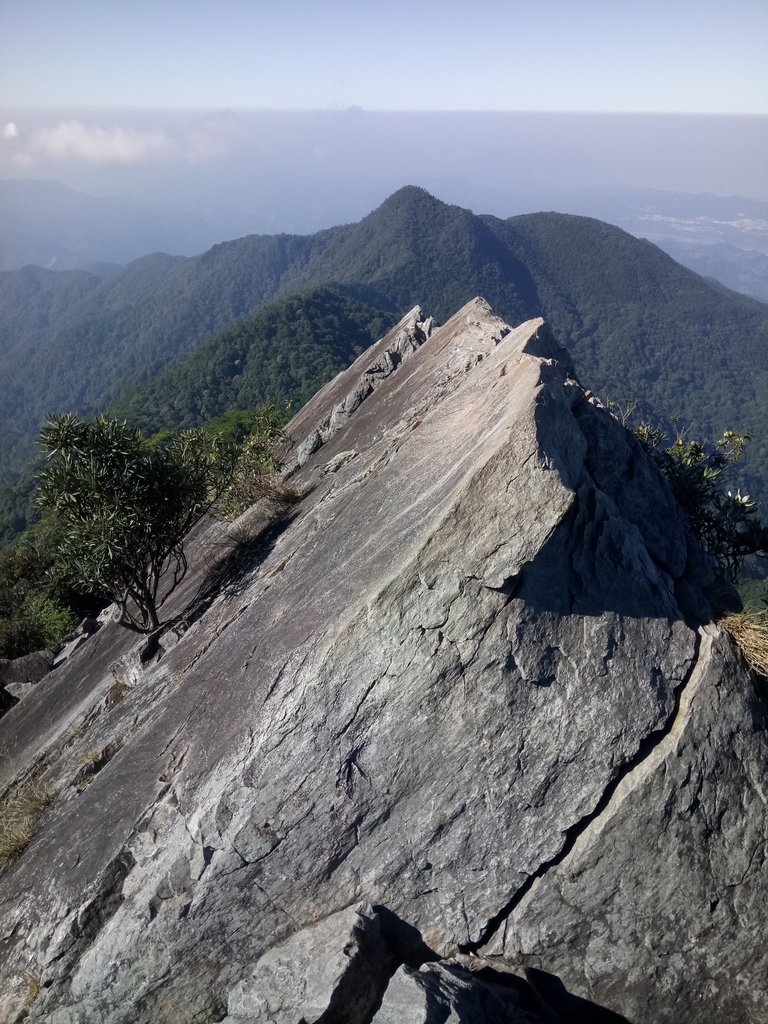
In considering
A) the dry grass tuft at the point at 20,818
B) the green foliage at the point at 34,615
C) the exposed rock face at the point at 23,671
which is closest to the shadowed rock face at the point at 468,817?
the dry grass tuft at the point at 20,818

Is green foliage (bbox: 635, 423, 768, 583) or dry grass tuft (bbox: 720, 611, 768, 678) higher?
dry grass tuft (bbox: 720, 611, 768, 678)

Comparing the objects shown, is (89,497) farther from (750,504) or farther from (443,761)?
(750,504)

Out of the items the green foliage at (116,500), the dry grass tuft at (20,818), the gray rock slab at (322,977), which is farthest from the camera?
the green foliage at (116,500)

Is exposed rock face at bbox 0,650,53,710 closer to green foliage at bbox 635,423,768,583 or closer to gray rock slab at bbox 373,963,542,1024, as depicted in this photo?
gray rock slab at bbox 373,963,542,1024

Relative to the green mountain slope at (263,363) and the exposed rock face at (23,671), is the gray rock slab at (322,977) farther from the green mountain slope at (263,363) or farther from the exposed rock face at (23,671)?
the green mountain slope at (263,363)

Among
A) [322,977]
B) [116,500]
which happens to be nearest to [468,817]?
[322,977]

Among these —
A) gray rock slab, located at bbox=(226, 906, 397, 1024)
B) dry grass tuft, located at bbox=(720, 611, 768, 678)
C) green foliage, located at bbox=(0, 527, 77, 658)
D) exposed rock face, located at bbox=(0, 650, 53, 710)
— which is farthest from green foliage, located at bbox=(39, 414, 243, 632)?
dry grass tuft, located at bbox=(720, 611, 768, 678)
